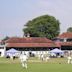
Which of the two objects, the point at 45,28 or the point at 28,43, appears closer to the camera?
the point at 28,43

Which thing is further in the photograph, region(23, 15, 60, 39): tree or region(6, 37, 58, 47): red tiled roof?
region(23, 15, 60, 39): tree

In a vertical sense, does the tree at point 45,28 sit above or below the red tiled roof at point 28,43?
above

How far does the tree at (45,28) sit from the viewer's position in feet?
419

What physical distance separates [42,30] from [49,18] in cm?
518

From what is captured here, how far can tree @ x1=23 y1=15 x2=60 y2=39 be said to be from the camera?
128 meters

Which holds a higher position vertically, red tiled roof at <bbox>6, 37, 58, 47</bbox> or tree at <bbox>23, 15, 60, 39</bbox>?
tree at <bbox>23, 15, 60, 39</bbox>

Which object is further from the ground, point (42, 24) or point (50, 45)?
point (42, 24)

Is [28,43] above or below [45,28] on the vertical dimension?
below

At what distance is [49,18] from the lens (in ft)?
431

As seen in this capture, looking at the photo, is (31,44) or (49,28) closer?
(31,44)

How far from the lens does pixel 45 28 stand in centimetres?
12900

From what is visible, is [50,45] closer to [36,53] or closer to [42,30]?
[36,53]

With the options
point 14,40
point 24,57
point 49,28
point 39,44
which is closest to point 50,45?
point 39,44

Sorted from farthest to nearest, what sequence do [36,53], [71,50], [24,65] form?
[71,50] < [36,53] < [24,65]
